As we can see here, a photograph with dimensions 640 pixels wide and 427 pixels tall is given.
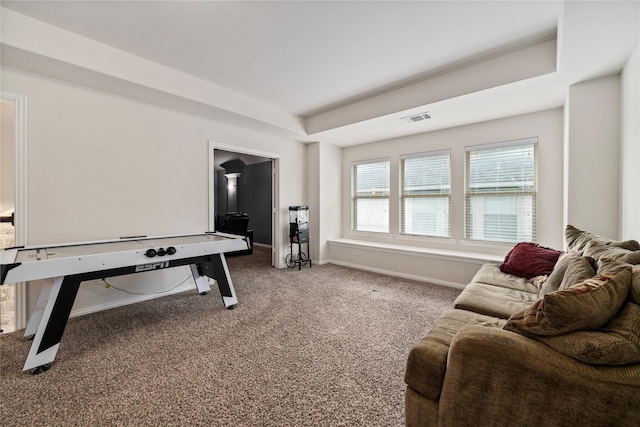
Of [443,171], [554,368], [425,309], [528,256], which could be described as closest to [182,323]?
[425,309]

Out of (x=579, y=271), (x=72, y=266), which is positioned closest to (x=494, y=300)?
(x=579, y=271)

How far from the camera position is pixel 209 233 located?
3777mm

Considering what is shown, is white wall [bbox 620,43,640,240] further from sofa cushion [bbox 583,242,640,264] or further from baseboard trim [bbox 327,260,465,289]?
baseboard trim [bbox 327,260,465,289]

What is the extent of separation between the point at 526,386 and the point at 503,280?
6.09 feet

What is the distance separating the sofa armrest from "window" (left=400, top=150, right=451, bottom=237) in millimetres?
3690

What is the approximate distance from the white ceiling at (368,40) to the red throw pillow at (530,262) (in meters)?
1.79

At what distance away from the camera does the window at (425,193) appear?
179 inches

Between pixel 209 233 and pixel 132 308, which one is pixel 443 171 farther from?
pixel 132 308

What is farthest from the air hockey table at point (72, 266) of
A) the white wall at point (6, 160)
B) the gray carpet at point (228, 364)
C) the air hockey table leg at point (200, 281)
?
the white wall at point (6, 160)

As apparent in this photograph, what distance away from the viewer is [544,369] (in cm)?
103

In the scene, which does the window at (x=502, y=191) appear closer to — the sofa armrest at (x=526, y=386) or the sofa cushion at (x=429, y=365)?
the sofa cushion at (x=429, y=365)

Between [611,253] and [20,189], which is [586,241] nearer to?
[611,253]

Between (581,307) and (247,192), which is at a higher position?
(247,192)

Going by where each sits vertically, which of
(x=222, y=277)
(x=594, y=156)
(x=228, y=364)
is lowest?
(x=228, y=364)
